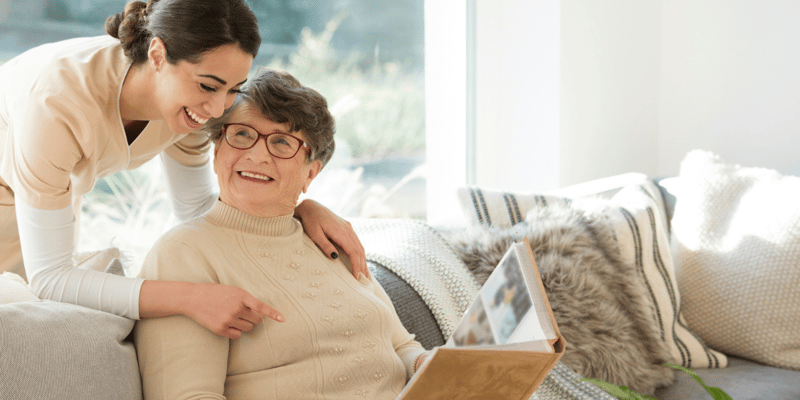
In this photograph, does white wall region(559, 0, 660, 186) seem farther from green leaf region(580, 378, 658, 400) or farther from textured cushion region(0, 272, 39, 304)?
textured cushion region(0, 272, 39, 304)

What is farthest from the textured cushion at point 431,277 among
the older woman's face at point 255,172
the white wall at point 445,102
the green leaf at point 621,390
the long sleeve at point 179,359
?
the white wall at point 445,102

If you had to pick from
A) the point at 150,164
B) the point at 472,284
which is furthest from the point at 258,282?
the point at 150,164

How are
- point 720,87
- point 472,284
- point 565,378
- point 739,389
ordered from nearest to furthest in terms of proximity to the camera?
point 565,378, point 472,284, point 739,389, point 720,87

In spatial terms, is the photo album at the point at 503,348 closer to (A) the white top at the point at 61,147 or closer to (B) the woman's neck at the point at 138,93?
(A) the white top at the point at 61,147

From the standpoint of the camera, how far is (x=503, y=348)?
2.19 feet

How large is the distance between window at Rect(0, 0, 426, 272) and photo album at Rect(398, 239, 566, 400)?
5.07ft

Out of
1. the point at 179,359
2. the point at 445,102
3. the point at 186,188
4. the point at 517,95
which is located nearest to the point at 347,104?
the point at 445,102

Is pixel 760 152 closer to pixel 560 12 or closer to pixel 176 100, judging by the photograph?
pixel 560 12

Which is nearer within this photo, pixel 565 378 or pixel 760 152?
pixel 565 378

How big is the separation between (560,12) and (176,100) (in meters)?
1.87

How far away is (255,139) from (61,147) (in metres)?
0.33

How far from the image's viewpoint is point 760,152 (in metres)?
2.65

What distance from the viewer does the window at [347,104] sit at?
1.98m

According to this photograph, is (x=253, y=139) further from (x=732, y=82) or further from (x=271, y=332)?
(x=732, y=82)
